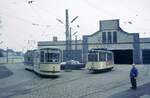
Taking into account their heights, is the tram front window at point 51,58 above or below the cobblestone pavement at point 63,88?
above

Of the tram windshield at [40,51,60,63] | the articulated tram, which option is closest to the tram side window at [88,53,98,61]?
the articulated tram

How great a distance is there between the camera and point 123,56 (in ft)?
191

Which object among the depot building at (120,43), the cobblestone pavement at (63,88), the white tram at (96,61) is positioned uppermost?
the depot building at (120,43)

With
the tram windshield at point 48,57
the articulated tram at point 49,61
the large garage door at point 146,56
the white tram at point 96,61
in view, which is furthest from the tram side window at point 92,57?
the large garage door at point 146,56

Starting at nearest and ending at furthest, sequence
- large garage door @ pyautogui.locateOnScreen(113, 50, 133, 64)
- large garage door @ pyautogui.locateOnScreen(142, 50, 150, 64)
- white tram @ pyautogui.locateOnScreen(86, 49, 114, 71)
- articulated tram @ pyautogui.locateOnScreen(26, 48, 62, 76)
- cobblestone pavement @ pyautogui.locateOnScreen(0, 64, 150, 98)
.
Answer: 1. cobblestone pavement @ pyautogui.locateOnScreen(0, 64, 150, 98)
2. articulated tram @ pyautogui.locateOnScreen(26, 48, 62, 76)
3. white tram @ pyautogui.locateOnScreen(86, 49, 114, 71)
4. large garage door @ pyautogui.locateOnScreen(142, 50, 150, 64)
5. large garage door @ pyautogui.locateOnScreen(113, 50, 133, 64)

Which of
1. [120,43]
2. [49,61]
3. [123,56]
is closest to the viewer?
[49,61]

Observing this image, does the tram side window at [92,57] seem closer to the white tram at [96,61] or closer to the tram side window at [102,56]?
the white tram at [96,61]

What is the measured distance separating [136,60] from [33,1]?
128 ft

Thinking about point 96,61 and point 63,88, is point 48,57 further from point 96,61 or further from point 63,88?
point 96,61

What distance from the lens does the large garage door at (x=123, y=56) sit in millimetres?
57688

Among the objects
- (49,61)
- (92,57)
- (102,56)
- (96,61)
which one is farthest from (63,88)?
(102,56)

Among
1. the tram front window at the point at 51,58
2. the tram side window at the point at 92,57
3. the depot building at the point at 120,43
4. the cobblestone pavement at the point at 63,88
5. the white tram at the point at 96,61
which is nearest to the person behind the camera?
the cobblestone pavement at the point at 63,88

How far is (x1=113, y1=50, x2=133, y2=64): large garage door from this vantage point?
189 feet

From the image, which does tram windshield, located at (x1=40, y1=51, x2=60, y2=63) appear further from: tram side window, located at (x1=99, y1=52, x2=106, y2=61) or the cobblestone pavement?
tram side window, located at (x1=99, y1=52, x2=106, y2=61)
